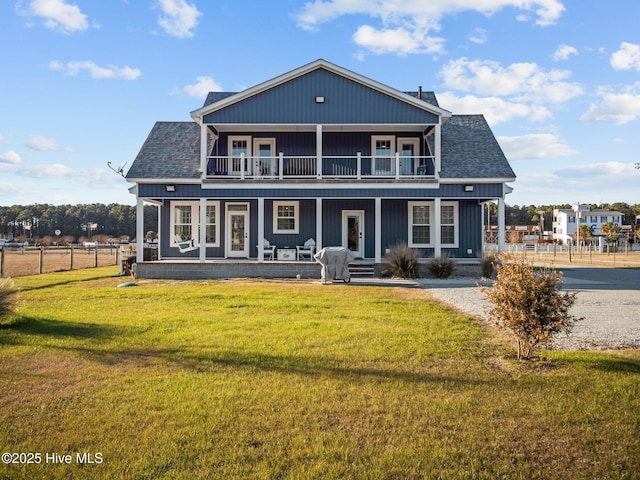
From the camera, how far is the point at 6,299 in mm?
8688

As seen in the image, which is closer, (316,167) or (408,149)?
(316,167)

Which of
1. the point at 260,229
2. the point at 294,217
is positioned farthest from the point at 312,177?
the point at 260,229

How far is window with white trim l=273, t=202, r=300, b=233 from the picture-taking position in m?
21.2

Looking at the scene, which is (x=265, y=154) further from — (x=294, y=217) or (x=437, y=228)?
(x=437, y=228)

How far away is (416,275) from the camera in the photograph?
18.2m

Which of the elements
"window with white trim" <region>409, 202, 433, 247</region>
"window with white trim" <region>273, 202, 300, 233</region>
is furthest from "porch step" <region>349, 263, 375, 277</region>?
"window with white trim" <region>273, 202, 300, 233</region>

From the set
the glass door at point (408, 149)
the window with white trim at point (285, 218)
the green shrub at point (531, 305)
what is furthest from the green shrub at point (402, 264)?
the green shrub at point (531, 305)

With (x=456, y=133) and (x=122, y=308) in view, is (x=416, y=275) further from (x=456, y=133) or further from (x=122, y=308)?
(x=122, y=308)

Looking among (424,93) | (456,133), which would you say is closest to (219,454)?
(456,133)

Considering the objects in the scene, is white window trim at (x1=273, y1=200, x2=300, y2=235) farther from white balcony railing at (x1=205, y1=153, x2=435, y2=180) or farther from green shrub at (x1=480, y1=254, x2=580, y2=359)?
green shrub at (x1=480, y1=254, x2=580, y2=359)

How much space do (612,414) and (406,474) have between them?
236cm

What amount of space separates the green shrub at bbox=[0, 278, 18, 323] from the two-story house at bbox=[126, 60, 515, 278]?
31.5ft

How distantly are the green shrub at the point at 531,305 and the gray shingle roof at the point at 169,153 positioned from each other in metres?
15.1

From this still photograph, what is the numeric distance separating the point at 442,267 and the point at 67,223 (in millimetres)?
112362
